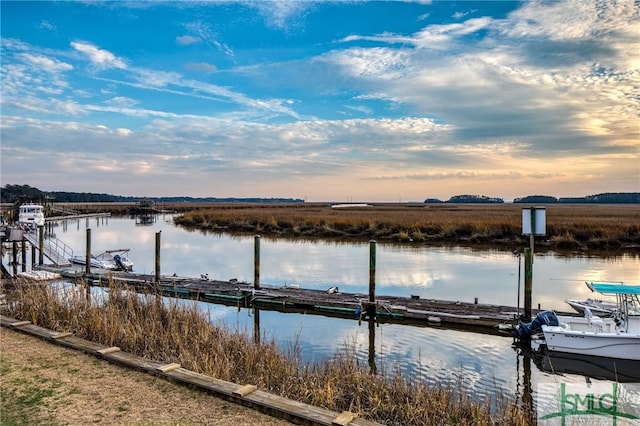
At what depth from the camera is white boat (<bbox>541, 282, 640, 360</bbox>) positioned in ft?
36.9

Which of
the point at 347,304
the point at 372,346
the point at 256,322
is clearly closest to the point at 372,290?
the point at 347,304

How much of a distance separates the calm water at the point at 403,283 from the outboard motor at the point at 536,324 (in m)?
0.50

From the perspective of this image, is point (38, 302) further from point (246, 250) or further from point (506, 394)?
point (246, 250)

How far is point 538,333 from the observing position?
12.2 metres

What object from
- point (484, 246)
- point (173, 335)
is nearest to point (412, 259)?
point (484, 246)

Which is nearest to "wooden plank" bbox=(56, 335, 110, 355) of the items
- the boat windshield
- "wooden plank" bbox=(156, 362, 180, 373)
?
"wooden plank" bbox=(156, 362, 180, 373)

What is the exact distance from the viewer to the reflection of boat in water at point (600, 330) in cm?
1125

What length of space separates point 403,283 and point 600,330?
33.9ft

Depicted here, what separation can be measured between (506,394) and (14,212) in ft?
173

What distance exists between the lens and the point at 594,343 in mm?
11398

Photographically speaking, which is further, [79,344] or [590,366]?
[590,366]

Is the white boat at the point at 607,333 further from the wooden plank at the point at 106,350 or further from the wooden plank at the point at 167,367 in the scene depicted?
the wooden plank at the point at 106,350

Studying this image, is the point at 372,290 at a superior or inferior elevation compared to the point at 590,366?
superior

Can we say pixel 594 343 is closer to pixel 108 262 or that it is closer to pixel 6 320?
pixel 6 320
